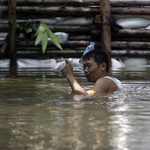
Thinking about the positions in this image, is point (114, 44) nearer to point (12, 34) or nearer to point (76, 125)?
point (12, 34)

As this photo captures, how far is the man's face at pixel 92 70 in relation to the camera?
360 cm

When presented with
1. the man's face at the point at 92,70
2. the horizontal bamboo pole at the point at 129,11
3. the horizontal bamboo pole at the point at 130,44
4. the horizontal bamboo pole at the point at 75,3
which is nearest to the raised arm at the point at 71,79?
the man's face at the point at 92,70

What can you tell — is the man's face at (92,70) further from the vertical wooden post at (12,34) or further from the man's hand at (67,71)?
the vertical wooden post at (12,34)

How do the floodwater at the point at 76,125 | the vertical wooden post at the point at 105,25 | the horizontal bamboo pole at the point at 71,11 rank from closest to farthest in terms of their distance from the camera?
the floodwater at the point at 76,125 < the vertical wooden post at the point at 105,25 < the horizontal bamboo pole at the point at 71,11

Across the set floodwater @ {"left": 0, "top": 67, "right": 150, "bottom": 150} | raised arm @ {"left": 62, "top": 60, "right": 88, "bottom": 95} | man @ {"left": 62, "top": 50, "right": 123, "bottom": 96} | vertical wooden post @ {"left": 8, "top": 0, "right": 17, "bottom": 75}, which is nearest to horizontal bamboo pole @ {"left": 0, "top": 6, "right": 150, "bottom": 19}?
vertical wooden post @ {"left": 8, "top": 0, "right": 17, "bottom": 75}

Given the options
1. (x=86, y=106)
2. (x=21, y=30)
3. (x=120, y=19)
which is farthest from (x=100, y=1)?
(x=86, y=106)

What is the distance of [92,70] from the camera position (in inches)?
142

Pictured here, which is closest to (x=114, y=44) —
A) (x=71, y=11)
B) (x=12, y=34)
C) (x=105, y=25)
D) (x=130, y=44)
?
(x=130, y=44)

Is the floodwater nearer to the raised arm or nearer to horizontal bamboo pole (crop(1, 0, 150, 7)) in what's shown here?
the raised arm

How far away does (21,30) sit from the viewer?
10359 millimetres

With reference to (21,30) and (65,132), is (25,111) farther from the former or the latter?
(21,30)

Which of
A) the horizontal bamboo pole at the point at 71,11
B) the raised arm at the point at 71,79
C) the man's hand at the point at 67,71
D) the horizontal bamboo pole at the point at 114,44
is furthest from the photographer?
the horizontal bamboo pole at the point at 114,44

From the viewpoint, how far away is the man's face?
142 inches

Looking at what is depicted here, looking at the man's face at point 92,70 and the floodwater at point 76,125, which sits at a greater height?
the man's face at point 92,70
